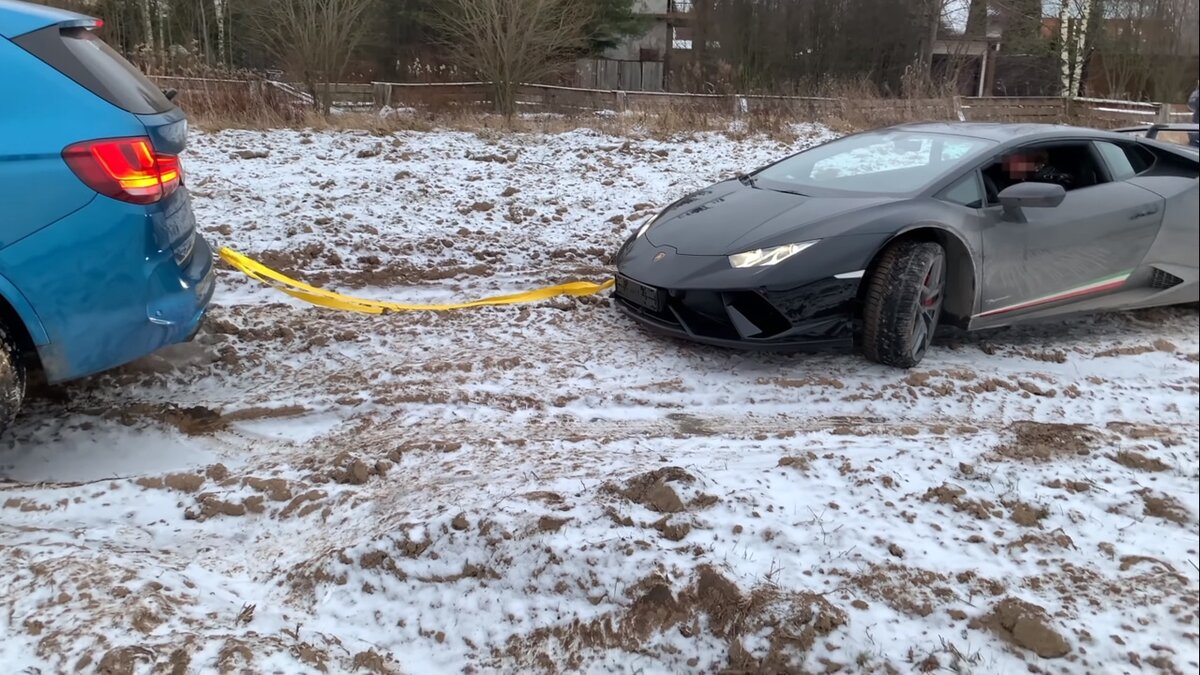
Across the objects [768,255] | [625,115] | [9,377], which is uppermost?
[625,115]

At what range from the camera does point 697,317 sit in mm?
4508

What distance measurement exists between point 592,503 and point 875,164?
328 cm

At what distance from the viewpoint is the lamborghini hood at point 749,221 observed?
4.45 m

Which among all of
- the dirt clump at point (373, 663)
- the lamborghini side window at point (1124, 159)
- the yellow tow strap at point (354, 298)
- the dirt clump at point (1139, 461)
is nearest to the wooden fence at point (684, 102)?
the yellow tow strap at point (354, 298)

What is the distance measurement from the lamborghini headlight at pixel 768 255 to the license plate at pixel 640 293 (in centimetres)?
50

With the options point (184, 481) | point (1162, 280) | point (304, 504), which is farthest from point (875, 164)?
point (184, 481)

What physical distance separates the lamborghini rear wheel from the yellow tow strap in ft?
6.62

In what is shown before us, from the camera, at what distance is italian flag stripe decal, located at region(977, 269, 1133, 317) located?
4686 millimetres

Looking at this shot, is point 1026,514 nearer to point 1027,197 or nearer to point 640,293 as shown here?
point 1027,197

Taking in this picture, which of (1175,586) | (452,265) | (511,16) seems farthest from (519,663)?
(511,16)

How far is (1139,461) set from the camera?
3.42 m

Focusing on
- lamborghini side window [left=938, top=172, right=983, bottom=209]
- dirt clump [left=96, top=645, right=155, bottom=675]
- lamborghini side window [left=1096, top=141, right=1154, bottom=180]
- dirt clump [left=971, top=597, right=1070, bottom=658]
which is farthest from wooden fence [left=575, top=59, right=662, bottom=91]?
dirt clump [left=96, top=645, right=155, bottom=675]

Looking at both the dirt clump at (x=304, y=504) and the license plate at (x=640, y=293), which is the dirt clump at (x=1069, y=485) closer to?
the license plate at (x=640, y=293)

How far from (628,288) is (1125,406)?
2716mm
